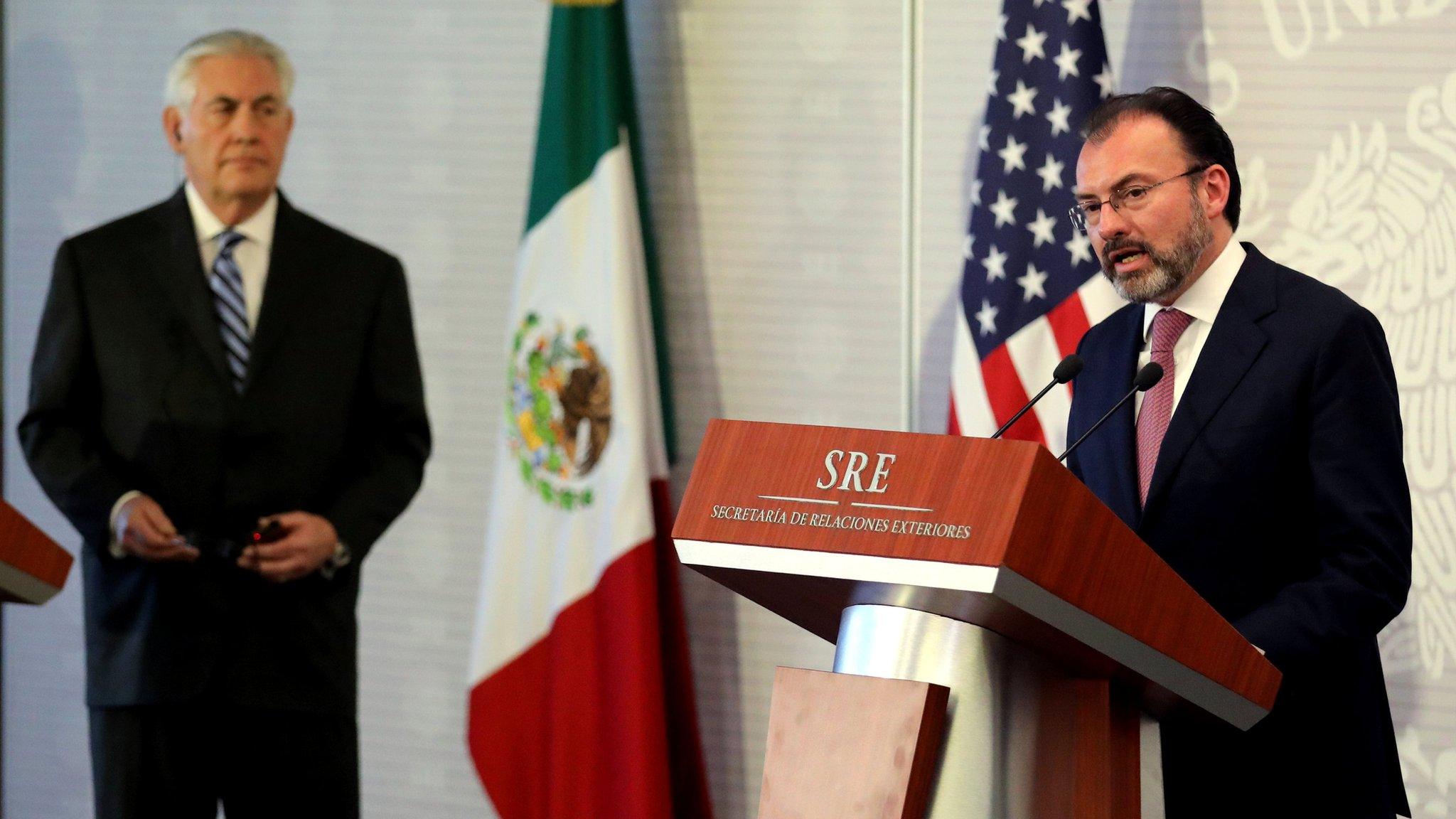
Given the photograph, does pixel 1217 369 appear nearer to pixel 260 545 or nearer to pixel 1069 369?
pixel 1069 369

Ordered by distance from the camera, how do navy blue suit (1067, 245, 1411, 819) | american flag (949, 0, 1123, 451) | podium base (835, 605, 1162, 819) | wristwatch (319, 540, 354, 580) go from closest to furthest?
1. podium base (835, 605, 1162, 819)
2. navy blue suit (1067, 245, 1411, 819)
3. wristwatch (319, 540, 354, 580)
4. american flag (949, 0, 1123, 451)

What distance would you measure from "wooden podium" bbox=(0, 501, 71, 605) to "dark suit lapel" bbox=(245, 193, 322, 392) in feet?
2.12

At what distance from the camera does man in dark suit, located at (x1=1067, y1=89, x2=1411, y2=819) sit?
6.53ft

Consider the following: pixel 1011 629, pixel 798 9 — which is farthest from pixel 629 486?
pixel 1011 629

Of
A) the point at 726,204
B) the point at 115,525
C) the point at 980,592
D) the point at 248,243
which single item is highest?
the point at 980,592

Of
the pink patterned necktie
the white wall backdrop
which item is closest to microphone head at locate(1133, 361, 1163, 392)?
the pink patterned necktie

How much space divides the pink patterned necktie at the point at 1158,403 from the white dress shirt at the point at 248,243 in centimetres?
188

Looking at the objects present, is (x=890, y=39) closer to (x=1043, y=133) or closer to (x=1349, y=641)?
(x=1043, y=133)

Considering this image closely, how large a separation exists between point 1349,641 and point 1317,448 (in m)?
0.25

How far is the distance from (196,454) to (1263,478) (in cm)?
209

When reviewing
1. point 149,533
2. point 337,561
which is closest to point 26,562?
point 149,533

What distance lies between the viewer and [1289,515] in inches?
82.7

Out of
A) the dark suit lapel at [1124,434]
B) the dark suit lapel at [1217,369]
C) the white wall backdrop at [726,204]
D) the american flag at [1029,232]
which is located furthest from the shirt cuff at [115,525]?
the dark suit lapel at [1217,369]

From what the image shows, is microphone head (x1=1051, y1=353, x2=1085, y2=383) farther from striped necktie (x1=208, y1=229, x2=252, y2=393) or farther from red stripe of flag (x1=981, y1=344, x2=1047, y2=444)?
striped necktie (x1=208, y1=229, x2=252, y2=393)
